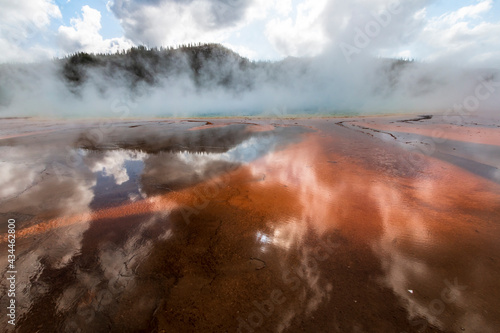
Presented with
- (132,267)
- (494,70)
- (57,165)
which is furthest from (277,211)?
(494,70)

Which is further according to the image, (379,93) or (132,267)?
(379,93)

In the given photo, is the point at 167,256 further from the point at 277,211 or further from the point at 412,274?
the point at 412,274

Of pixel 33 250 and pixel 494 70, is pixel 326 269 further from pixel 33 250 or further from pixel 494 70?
pixel 494 70

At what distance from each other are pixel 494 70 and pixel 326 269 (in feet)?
193

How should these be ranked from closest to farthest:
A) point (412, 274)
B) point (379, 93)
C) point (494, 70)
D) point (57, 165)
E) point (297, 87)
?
point (412, 274) < point (57, 165) < point (379, 93) < point (297, 87) < point (494, 70)

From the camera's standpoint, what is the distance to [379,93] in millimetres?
30922

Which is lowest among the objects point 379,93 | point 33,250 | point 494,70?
point 33,250

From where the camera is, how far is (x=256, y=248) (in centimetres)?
233

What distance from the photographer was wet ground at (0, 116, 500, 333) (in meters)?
1.62

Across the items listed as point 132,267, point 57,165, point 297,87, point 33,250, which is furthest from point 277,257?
point 297,87

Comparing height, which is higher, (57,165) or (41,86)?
(41,86)

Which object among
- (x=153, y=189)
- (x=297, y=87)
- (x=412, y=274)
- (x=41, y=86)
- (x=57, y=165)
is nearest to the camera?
(x=412, y=274)

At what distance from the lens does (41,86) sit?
28.9m

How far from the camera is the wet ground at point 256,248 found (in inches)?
63.7
